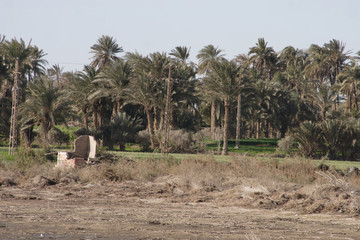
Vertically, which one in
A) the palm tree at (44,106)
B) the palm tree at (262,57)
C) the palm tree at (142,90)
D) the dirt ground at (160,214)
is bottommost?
the dirt ground at (160,214)

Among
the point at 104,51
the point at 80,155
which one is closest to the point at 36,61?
the point at 104,51

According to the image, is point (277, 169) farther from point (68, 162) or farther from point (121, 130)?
point (121, 130)

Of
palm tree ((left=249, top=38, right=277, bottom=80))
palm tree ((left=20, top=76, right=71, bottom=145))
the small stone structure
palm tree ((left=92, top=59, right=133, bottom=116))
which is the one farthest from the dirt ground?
palm tree ((left=249, top=38, right=277, bottom=80))

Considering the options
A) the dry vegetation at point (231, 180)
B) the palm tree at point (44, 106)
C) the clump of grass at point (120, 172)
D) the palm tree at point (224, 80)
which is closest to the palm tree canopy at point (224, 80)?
the palm tree at point (224, 80)

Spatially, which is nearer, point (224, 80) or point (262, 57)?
point (224, 80)

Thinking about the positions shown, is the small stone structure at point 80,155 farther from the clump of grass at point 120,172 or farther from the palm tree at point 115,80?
the palm tree at point 115,80

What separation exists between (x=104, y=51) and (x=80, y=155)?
51.5 m

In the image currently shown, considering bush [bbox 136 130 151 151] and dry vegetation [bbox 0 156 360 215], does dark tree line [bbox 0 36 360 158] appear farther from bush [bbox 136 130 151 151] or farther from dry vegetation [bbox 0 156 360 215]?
dry vegetation [bbox 0 156 360 215]

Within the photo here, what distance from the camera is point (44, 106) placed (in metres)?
46.4

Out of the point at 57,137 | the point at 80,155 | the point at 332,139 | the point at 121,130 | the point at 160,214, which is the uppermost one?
the point at 121,130

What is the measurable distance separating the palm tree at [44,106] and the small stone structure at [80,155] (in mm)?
23963

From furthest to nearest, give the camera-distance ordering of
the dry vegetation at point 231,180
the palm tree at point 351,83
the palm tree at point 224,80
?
the palm tree at point 351,83
the palm tree at point 224,80
the dry vegetation at point 231,180

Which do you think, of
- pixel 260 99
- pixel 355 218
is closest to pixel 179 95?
pixel 260 99

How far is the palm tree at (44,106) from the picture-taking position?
46281 millimetres
